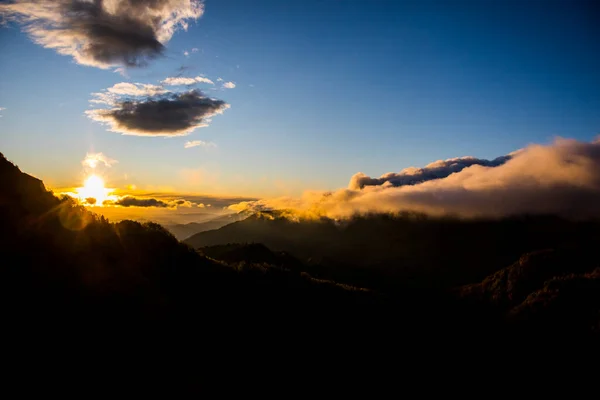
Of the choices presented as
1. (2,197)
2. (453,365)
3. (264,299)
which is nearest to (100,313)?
(2,197)

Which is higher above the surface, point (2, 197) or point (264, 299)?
point (2, 197)

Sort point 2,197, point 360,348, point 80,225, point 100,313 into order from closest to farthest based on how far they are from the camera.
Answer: point 100,313, point 2,197, point 80,225, point 360,348

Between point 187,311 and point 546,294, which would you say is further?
point 546,294

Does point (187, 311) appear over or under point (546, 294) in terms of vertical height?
over

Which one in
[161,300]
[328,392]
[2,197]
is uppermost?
[2,197]

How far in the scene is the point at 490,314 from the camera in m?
72.0

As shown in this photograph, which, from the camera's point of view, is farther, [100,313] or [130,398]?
[100,313]

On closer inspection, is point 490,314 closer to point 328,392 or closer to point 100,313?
point 328,392

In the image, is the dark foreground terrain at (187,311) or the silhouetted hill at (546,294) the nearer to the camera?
the dark foreground terrain at (187,311)

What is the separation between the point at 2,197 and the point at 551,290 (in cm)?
8170

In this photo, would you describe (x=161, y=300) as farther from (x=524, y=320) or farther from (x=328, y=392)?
(x=524, y=320)

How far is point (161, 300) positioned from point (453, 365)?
1557 inches

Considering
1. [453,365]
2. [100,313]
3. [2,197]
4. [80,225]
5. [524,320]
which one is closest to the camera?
[100,313]

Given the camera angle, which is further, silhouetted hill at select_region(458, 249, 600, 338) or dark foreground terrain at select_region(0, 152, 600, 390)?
silhouetted hill at select_region(458, 249, 600, 338)
